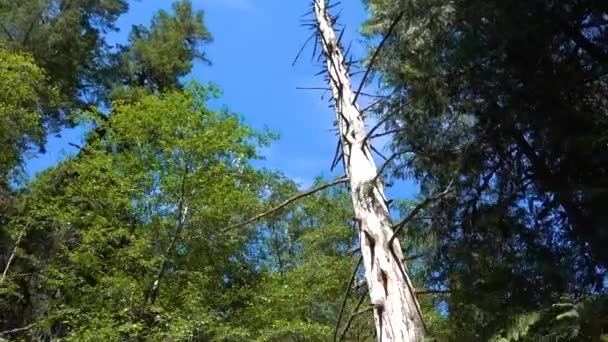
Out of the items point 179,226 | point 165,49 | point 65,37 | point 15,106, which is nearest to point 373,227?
point 179,226

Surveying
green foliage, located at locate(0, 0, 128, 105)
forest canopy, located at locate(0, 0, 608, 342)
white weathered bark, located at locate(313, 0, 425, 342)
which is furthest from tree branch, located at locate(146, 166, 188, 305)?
green foliage, located at locate(0, 0, 128, 105)

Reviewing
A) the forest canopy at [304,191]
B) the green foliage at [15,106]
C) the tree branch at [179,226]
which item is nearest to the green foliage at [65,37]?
the forest canopy at [304,191]

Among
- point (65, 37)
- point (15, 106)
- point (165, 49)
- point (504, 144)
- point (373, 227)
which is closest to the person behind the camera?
point (373, 227)

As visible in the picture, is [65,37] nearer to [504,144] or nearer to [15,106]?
[15,106]

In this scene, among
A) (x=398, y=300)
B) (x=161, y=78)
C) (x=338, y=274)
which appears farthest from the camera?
(x=161, y=78)

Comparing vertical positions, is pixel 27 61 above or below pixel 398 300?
above

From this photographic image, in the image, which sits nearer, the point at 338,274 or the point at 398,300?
the point at 398,300

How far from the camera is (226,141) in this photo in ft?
30.3

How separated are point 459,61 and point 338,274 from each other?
244 inches

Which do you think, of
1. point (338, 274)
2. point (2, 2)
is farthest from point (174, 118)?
point (2, 2)

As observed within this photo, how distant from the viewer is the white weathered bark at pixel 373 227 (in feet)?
10.6

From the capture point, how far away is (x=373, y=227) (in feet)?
12.3

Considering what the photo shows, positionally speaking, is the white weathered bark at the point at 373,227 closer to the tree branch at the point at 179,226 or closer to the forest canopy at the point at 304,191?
the forest canopy at the point at 304,191

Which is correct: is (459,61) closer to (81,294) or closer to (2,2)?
(81,294)
